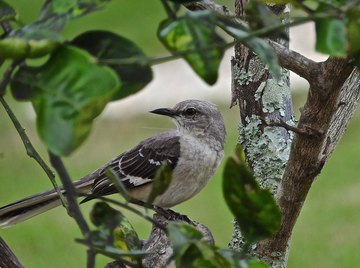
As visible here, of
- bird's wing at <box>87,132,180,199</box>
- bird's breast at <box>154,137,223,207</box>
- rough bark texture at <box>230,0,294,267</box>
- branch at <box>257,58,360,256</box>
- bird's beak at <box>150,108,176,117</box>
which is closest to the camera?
branch at <box>257,58,360,256</box>

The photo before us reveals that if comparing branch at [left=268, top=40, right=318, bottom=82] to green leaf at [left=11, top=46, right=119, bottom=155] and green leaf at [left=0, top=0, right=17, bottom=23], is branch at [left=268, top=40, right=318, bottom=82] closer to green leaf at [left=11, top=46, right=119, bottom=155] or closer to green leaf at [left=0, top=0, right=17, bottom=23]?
green leaf at [left=0, top=0, right=17, bottom=23]

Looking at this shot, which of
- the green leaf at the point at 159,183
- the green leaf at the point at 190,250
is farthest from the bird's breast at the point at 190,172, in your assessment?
the green leaf at the point at 190,250

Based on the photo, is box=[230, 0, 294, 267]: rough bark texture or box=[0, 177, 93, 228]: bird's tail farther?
box=[0, 177, 93, 228]: bird's tail

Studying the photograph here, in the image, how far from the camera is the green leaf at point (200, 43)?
3.43ft

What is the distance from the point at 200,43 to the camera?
Result: 41.1 inches

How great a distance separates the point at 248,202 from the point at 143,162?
13.0 ft

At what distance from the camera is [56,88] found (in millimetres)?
1024

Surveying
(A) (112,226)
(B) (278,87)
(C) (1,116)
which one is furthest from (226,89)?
(A) (112,226)

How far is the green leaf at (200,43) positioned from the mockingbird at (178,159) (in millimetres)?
3570

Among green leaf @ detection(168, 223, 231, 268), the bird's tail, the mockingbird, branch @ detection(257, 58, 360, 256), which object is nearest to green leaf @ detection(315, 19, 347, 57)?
green leaf @ detection(168, 223, 231, 268)

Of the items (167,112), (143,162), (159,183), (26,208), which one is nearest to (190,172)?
(143,162)

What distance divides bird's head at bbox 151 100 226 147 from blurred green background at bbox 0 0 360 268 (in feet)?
11.2

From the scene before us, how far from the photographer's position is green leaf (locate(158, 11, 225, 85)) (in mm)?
1046

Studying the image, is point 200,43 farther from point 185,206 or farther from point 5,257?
point 185,206
